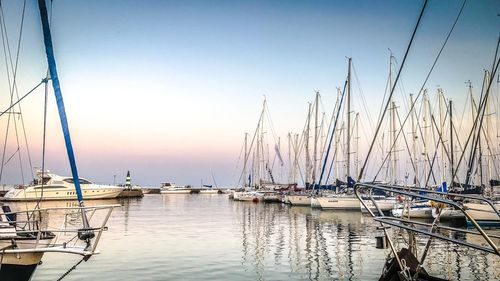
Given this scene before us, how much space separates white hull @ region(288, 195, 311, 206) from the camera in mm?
75125

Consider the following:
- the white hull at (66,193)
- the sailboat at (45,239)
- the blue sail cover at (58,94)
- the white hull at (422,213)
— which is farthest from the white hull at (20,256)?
the white hull at (66,193)

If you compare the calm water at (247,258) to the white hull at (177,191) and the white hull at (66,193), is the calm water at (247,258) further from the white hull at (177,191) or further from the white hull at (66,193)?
the white hull at (177,191)

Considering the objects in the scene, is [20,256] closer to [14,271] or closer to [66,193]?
[14,271]

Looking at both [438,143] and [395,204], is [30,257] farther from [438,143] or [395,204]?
[438,143]

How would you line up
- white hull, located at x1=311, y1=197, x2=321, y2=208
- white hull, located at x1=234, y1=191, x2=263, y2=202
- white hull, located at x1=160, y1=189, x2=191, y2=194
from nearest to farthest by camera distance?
white hull, located at x1=311, y1=197, x2=321, y2=208 → white hull, located at x1=234, y1=191, x2=263, y2=202 → white hull, located at x1=160, y1=189, x2=191, y2=194

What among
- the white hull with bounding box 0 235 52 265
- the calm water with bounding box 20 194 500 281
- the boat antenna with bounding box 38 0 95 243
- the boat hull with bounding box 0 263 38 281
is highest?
the boat antenna with bounding box 38 0 95 243

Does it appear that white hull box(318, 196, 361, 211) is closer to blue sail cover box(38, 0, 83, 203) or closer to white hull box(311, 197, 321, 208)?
white hull box(311, 197, 321, 208)

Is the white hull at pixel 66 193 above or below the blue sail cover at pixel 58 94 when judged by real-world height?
below

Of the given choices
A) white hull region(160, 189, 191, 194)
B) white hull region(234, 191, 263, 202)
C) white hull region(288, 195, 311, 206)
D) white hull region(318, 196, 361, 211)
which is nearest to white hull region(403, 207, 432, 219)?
white hull region(318, 196, 361, 211)

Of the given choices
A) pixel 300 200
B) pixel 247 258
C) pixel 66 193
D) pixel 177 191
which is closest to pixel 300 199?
pixel 300 200

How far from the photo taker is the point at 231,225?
144ft

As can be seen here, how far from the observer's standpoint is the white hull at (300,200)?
75.1 m

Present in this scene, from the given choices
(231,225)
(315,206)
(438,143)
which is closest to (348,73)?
(438,143)

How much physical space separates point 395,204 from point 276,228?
21.5m
